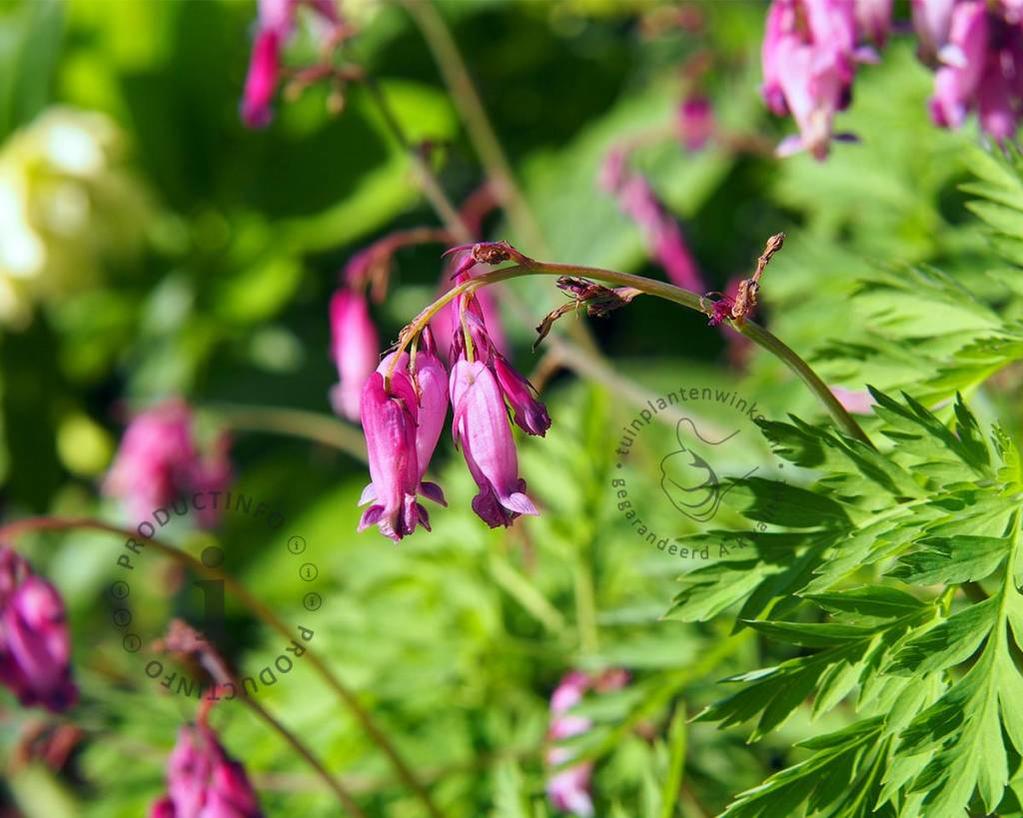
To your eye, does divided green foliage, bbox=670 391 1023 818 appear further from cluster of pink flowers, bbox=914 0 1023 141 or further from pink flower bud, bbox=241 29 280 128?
pink flower bud, bbox=241 29 280 128

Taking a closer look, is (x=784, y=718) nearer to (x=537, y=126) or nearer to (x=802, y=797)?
(x=802, y=797)

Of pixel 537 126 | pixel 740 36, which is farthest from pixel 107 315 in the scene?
pixel 740 36

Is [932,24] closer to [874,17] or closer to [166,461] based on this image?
[874,17]

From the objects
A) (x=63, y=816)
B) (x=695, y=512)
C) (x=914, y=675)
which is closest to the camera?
(x=914, y=675)

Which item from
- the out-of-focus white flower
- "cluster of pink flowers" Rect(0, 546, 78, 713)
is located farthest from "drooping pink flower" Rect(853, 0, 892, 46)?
the out-of-focus white flower

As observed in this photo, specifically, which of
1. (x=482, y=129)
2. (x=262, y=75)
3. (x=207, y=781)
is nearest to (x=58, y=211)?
(x=482, y=129)
